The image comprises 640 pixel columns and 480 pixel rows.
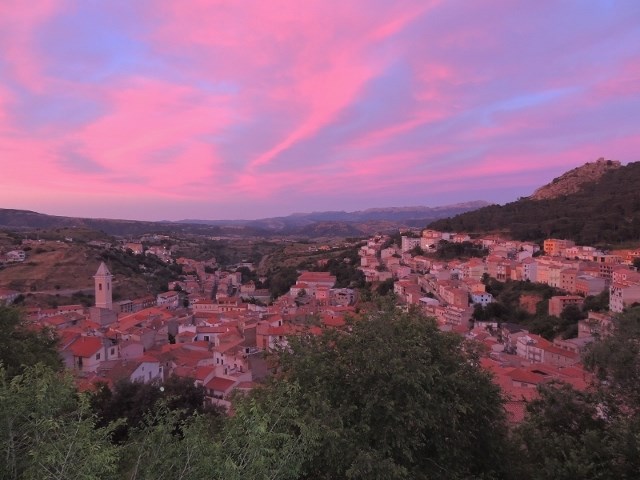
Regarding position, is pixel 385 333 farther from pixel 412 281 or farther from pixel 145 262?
pixel 145 262

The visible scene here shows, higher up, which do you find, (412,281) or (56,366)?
(56,366)

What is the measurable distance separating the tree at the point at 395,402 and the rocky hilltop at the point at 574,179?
105924mm

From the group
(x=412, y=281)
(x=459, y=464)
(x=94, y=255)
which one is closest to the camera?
(x=459, y=464)

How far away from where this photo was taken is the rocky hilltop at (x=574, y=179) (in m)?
106

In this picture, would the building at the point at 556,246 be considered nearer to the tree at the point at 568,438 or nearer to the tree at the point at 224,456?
the tree at the point at 568,438

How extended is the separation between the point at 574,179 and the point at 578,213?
1452 inches

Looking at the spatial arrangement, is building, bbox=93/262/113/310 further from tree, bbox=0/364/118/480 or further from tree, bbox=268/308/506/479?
tree, bbox=0/364/118/480

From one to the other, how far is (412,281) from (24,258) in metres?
56.5

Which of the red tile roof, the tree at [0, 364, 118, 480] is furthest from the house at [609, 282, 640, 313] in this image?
the tree at [0, 364, 118, 480]

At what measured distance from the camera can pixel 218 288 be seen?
7150 cm

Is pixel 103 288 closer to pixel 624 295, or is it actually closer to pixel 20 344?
pixel 20 344

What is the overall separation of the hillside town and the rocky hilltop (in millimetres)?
38120

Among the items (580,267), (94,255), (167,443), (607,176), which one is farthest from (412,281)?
(607,176)

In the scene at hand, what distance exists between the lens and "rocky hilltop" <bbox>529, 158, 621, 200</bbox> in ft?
347
